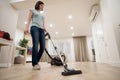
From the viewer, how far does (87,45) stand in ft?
27.4

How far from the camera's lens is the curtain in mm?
8016

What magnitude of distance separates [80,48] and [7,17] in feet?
21.6

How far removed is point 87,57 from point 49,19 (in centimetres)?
488

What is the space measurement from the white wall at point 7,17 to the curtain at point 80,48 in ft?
20.3

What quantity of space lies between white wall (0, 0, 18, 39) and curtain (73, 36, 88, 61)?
6.19 meters

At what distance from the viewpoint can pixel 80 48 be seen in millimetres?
8227

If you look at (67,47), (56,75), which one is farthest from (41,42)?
(67,47)

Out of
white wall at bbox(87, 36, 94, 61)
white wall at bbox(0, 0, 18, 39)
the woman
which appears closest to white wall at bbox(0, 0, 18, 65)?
white wall at bbox(0, 0, 18, 39)

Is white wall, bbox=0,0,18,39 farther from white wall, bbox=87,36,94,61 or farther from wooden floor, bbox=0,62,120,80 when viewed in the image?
white wall, bbox=87,36,94,61

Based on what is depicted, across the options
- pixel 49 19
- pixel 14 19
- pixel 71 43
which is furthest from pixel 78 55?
pixel 14 19

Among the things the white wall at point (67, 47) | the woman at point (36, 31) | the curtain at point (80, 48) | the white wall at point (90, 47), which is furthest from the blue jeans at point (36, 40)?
the white wall at point (90, 47)

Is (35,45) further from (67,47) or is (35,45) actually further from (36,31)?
(67,47)

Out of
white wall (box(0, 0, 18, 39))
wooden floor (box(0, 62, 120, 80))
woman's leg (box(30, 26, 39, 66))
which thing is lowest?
wooden floor (box(0, 62, 120, 80))

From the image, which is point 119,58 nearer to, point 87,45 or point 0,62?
point 0,62
